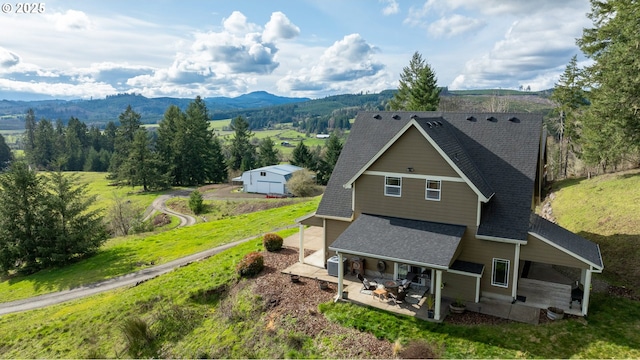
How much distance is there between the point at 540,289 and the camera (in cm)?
1970

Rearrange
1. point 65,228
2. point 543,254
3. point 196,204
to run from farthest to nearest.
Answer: point 196,204
point 65,228
point 543,254

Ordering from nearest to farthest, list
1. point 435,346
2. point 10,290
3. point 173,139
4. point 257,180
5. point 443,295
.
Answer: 1. point 435,346
2. point 443,295
3. point 10,290
4. point 257,180
5. point 173,139

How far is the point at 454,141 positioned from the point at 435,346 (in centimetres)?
1188

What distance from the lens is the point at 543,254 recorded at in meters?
17.9

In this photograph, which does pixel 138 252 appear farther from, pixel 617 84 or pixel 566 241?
pixel 617 84

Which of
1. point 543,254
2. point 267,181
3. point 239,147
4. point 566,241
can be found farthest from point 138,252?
point 239,147

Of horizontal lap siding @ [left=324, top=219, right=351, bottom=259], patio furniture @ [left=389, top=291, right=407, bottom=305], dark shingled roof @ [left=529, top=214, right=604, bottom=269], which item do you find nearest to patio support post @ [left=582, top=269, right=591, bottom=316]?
dark shingled roof @ [left=529, top=214, right=604, bottom=269]

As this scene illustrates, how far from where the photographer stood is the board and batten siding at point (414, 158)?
1931 cm

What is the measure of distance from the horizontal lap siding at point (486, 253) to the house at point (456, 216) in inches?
1.9

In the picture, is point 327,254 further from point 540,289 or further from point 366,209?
point 540,289

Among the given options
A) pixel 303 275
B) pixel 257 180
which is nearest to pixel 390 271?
pixel 303 275

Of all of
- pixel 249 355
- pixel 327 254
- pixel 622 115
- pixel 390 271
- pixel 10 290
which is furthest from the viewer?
pixel 10 290

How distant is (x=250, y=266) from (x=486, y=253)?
1379 cm

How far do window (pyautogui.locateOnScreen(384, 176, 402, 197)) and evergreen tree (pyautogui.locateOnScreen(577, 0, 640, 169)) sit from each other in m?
19.4
